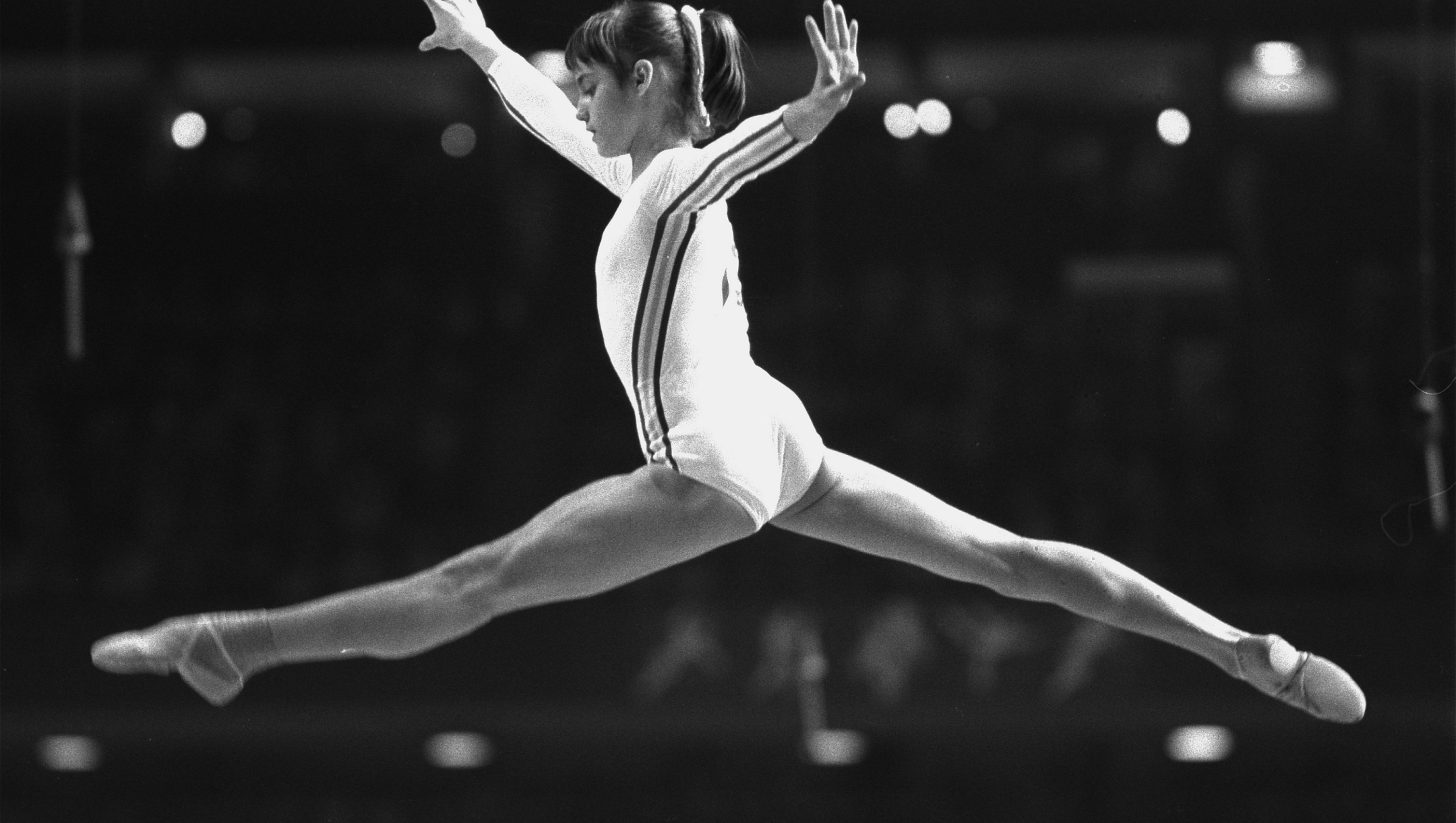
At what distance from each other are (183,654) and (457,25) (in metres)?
1.10

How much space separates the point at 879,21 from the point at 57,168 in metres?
2.37

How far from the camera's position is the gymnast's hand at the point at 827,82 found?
79.0 inches

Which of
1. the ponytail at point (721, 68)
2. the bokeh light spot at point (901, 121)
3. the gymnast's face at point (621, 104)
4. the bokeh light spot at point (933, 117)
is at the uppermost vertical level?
the bokeh light spot at point (933, 117)

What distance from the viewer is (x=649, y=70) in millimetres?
2268

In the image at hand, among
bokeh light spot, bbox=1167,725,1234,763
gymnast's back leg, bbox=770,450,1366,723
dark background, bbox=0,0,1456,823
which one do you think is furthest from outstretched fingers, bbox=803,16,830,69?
bokeh light spot, bbox=1167,725,1234,763

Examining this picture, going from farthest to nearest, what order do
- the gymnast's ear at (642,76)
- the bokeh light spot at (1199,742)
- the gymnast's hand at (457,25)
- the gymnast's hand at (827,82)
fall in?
the bokeh light spot at (1199,742), the gymnast's hand at (457,25), the gymnast's ear at (642,76), the gymnast's hand at (827,82)

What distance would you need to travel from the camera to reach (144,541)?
470cm

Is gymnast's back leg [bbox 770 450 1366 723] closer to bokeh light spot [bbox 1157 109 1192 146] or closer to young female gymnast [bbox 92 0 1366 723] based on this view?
young female gymnast [bbox 92 0 1366 723]

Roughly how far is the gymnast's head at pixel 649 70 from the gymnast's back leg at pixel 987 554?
542 millimetres

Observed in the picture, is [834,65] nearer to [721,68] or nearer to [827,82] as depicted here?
[827,82]

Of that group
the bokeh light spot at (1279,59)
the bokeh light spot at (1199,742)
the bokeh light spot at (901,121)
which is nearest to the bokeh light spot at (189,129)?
the bokeh light spot at (901,121)

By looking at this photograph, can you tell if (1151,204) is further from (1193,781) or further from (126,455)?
(126,455)

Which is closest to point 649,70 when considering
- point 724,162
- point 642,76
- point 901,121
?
point 642,76

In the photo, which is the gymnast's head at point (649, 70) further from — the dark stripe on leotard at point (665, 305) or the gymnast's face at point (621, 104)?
the dark stripe on leotard at point (665, 305)
